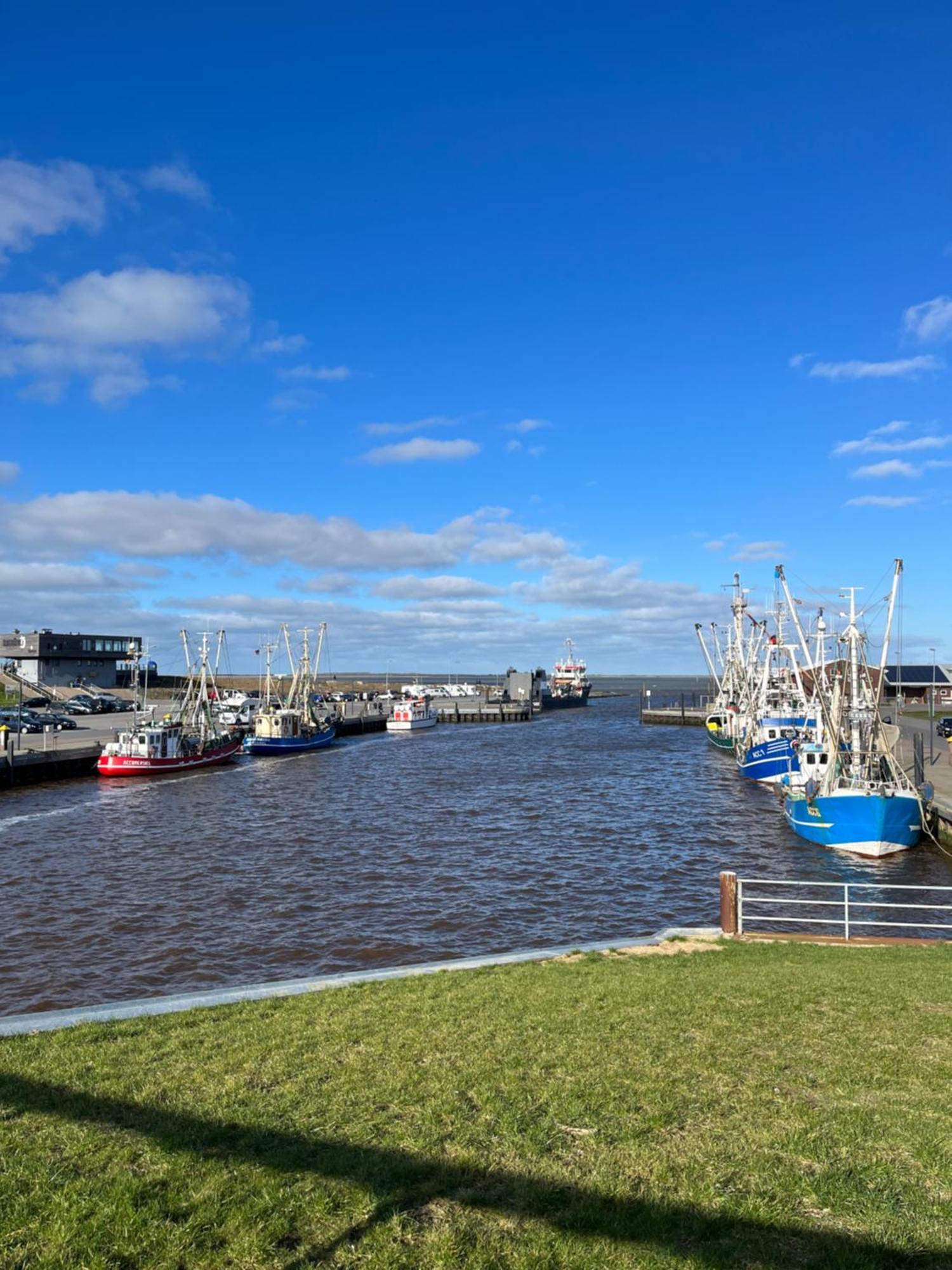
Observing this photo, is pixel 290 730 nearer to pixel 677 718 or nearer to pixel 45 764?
pixel 45 764

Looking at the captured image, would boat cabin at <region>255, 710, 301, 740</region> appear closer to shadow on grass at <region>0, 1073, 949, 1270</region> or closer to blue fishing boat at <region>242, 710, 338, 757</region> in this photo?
blue fishing boat at <region>242, 710, 338, 757</region>

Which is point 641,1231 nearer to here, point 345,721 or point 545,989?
point 545,989

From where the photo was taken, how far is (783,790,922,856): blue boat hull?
1278 inches

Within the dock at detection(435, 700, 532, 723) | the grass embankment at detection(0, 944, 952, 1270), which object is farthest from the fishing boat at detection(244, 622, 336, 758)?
the grass embankment at detection(0, 944, 952, 1270)

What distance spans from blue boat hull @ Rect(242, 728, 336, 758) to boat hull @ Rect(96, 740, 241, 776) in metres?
11.3

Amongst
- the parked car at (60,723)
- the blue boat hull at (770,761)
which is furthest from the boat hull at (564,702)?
the blue boat hull at (770,761)

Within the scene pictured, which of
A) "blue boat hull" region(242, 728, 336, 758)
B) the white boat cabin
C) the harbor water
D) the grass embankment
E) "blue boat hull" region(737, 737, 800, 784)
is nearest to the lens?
the grass embankment

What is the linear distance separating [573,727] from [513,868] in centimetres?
9222

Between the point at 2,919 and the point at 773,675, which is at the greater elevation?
the point at 773,675

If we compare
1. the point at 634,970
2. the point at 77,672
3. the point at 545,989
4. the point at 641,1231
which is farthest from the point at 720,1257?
the point at 77,672

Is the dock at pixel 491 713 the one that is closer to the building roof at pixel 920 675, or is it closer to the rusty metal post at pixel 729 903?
the building roof at pixel 920 675

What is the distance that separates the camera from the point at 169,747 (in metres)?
62.8

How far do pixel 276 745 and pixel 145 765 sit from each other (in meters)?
21.6

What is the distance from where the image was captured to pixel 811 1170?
695 centimetres
